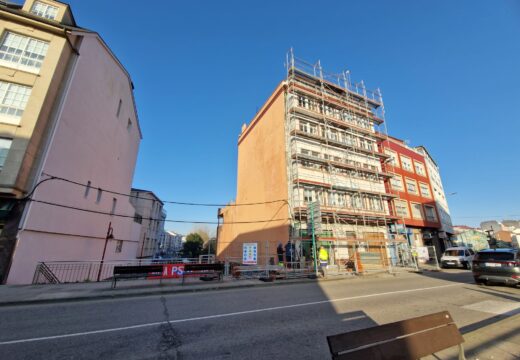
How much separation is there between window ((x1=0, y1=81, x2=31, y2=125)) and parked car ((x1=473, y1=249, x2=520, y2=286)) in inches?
991

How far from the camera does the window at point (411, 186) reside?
98.1 ft

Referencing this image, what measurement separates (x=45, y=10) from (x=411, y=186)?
4120 cm

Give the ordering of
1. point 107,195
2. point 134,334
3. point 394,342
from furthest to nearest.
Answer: point 107,195, point 134,334, point 394,342

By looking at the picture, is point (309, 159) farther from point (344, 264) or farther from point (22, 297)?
point (22, 297)

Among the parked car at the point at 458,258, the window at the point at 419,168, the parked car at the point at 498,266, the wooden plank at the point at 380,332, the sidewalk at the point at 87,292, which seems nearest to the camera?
the wooden plank at the point at 380,332

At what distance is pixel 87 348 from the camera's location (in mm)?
4129

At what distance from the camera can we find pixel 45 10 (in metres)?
16.2

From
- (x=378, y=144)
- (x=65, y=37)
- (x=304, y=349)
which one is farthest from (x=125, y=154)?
(x=378, y=144)

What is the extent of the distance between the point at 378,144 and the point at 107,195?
30.8 m

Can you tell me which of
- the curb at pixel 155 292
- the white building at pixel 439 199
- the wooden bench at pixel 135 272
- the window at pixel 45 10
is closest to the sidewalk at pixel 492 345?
the curb at pixel 155 292

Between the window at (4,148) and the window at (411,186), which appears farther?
the window at (411,186)

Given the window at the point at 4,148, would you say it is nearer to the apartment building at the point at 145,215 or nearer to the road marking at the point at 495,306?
the road marking at the point at 495,306

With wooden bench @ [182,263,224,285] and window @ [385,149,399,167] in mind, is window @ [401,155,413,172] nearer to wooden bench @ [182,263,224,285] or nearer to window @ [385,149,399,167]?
window @ [385,149,399,167]

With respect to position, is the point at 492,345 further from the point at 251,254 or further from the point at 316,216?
the point at 251,254
